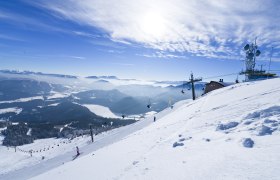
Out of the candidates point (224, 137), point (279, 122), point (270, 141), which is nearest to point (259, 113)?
point (279, 122)

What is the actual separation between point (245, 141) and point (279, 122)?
2.34m

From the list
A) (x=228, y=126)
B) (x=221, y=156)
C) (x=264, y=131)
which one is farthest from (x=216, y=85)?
(x=221, y=156)

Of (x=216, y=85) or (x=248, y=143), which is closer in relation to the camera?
(x=248, y=143)

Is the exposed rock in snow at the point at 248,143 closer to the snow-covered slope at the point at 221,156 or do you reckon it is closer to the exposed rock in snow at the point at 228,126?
the snow-covered slope at the point at 221,156

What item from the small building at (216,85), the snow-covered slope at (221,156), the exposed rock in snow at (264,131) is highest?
the exposed rock in snow at (264,131)

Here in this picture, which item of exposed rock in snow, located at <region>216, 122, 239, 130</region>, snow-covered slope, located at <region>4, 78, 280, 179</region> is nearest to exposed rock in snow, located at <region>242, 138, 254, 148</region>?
snow-covered slope, located at <region>4, 78, 280, 179</region>

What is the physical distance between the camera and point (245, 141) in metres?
8.27

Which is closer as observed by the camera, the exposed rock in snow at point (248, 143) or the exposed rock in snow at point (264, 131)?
the exposed rock in snow at point (248, 143)

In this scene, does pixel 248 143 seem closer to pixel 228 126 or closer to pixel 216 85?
pixel 228 126

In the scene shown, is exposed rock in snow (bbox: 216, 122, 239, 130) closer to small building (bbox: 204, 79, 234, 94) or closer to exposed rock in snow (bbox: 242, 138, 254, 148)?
exposed rock in snow (bbox: 242, 138, 254, 148)

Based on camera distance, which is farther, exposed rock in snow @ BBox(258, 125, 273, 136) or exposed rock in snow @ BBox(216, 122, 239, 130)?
exposed rock in snow @ BBox(216, 122, 239, 130)

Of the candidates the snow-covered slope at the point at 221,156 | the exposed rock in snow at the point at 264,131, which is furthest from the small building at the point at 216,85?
the exposed rock in snow at the point at 264,131

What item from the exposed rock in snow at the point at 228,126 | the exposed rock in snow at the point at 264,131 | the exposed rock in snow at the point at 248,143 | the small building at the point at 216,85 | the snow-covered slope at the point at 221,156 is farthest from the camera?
the small building at the point at 216,85

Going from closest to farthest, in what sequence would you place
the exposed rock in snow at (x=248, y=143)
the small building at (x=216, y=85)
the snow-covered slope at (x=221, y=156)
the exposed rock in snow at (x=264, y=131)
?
the snow-covered slope at (x=221, y=156) → the exposed rock in snow at (x=248, y=143) → the exposed rock in snow at (x=264, y=131) → the small building at (x=216, y=85)
